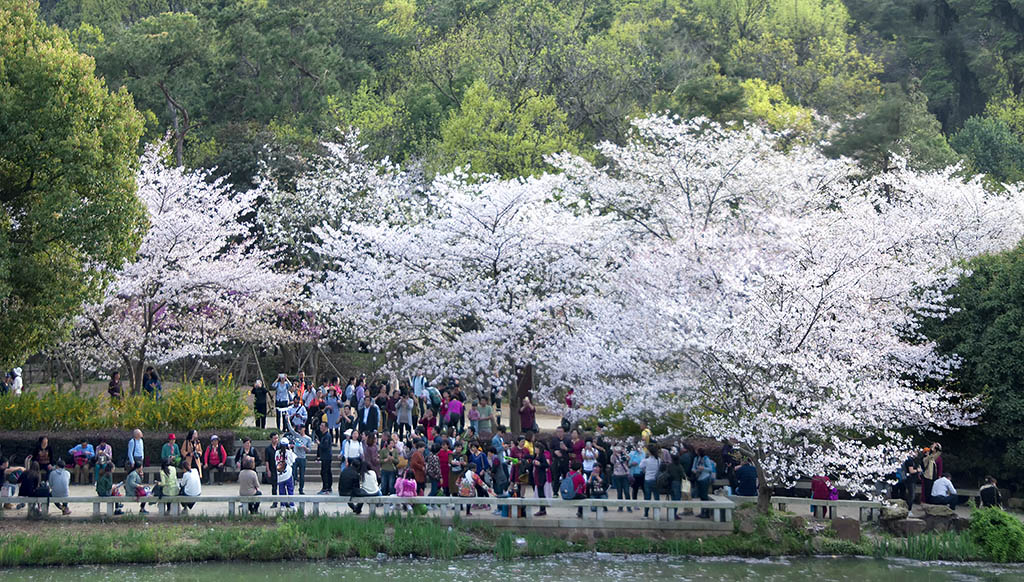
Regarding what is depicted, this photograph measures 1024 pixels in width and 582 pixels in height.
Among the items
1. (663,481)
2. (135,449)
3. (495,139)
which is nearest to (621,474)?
(663,481)

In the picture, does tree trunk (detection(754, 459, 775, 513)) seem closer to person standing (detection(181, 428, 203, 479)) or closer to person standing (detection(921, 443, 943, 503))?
person standing (detection(921, 443, 943, 503))

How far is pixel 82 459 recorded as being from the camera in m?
25.0

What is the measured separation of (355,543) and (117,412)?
8.72 m

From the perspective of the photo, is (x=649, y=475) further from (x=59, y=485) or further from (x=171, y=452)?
(x=59, y=485)

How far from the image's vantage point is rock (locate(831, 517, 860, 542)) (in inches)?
874

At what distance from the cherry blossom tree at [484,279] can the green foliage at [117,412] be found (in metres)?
5.05

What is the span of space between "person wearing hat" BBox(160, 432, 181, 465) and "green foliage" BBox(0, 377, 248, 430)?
100 inches

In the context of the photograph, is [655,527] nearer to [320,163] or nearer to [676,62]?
[320,163]

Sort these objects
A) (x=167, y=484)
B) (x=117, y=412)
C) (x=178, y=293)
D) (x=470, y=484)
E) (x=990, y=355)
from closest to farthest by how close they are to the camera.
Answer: (x=167, y=484), (x=470, y=484), (x=990, y=355), (x=117, y=412), (x=178, y=293)

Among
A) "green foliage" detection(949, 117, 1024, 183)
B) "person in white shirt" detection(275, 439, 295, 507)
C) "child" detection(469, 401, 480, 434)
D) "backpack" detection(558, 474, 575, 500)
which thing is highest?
"green foliage" detection(949, 117, 1024, 183)

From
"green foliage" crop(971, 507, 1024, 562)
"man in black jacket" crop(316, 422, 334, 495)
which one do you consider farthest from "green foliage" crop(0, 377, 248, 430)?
"green foliage" crop(971, 507, 1024, 562)

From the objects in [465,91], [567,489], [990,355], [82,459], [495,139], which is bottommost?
[567,489]

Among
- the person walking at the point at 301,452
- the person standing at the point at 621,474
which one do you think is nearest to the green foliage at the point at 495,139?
the person walking at the point at 301,452

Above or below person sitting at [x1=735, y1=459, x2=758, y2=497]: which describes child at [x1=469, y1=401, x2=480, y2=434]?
above
